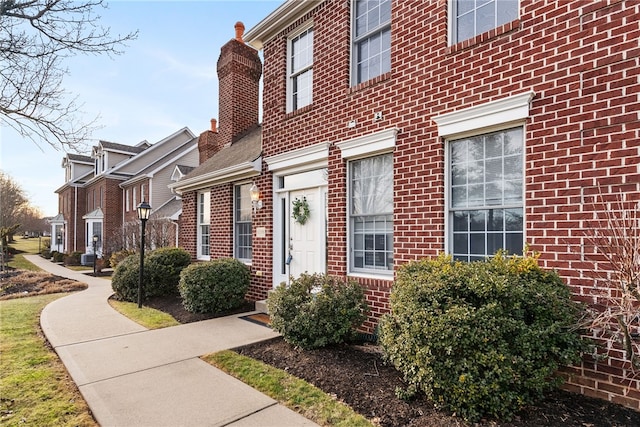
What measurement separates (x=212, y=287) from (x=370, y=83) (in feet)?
16.5

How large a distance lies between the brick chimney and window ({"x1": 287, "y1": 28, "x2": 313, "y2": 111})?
157 inches

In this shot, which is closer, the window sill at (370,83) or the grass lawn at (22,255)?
the window sill at (370,83)

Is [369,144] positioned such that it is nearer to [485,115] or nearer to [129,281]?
[485,115]

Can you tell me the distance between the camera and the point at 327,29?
20.9 ft

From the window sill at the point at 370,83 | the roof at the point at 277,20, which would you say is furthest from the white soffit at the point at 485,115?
the roof at the point at 277,20

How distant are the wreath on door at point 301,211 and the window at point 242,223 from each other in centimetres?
186

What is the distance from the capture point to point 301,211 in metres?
6.96

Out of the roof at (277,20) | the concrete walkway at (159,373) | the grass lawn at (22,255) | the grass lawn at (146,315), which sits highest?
the roof at (277,20)

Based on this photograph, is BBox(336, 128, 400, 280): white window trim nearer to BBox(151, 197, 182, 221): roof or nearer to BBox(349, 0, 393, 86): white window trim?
BBox(349, 0, 393, 86): white window trim

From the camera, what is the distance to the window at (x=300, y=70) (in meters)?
7.02

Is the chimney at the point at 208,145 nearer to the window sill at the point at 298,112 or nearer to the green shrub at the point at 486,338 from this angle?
the window sill at the point at 298,112

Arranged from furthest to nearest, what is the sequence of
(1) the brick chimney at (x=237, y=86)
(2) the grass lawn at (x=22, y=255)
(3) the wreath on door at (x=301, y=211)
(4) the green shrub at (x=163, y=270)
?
1. (2) the grass lawn at (x=22, y=255)
2. (1) the brick chimney at (x=237, y=86)
3. (4) the green shrub at (x=163, y=270)
4. (3) the wreath on door at (x=301, y=211)

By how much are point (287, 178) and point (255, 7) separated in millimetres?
4568

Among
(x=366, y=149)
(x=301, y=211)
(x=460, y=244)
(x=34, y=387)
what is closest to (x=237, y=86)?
(x=301, y=211)
